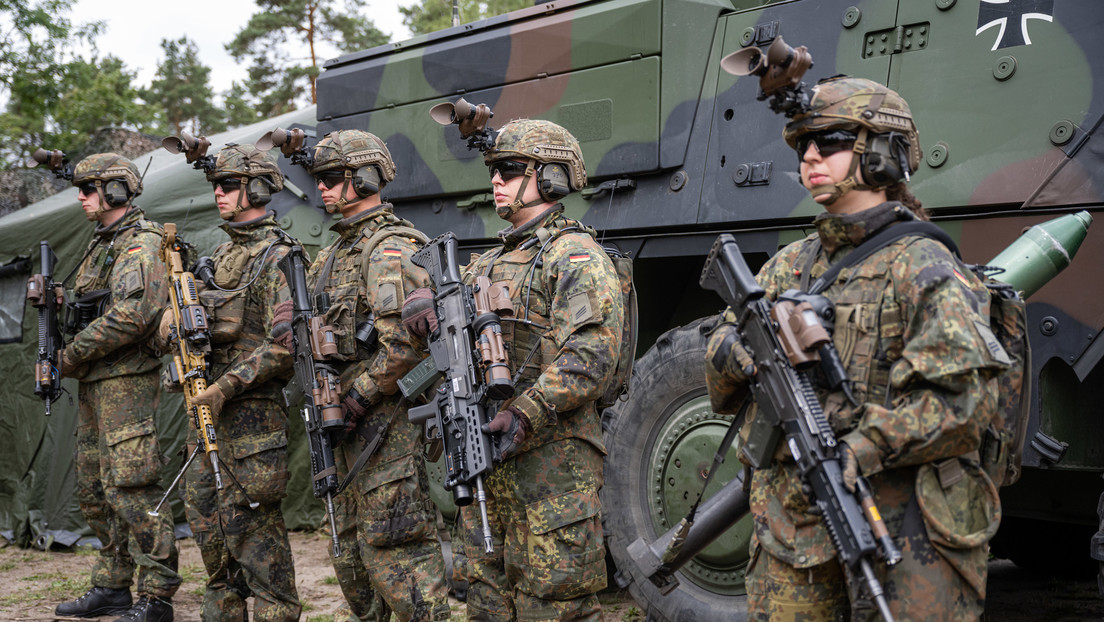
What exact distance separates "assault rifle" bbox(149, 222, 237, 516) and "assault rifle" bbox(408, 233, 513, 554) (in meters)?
→ 1.63

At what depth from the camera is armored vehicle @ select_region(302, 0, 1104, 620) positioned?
3.96 metres

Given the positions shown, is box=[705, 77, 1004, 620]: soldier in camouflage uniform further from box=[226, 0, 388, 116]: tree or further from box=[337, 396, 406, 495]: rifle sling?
box=[226, 0, 388, 116]: tree

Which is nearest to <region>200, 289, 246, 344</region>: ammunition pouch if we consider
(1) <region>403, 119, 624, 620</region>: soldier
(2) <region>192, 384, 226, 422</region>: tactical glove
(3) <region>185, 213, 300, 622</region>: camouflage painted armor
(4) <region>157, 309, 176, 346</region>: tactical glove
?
(3) <region>185, 213, 300, 622</region>: camouflage painted armor

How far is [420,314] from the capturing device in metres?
4.09

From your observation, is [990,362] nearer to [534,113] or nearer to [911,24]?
[911,24]

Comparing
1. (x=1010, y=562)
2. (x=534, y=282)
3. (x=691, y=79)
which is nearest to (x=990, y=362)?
(x=534, y=282)

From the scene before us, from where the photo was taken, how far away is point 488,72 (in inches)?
240

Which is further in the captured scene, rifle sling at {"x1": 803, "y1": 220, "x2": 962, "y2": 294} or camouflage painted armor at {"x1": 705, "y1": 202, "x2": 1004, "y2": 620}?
rifle sling at {"x1": 803, "y1": 220, "x2": 962, "y2": 294}

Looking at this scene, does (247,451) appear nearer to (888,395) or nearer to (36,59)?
(888,395)

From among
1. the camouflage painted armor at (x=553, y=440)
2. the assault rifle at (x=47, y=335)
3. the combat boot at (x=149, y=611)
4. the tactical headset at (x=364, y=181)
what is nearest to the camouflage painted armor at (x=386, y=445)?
the tactical headset at (x=364, y=181)

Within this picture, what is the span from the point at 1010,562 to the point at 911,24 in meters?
4.08

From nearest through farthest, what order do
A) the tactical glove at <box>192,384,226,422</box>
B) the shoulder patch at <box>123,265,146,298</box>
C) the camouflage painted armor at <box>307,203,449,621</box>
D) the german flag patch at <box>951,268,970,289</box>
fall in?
the german flag patch at <box>951,268,970,289</box> < the camouflage painted armor at <box>307,203,449,621</box> < the tactical glove at <box>192,384,226,422</box> < the shoulder patch at <box>123,265,146,298</box>

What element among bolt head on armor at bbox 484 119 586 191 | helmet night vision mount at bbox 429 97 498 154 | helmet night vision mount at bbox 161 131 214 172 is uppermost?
helmet night vision mount at bbox 161 131 214 172

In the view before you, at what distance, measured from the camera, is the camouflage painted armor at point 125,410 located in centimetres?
565
